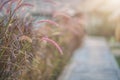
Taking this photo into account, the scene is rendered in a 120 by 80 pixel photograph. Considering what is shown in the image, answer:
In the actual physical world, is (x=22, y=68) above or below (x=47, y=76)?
above

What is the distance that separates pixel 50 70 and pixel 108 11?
16578 millimetres

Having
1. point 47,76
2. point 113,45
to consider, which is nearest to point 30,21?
point 47,76

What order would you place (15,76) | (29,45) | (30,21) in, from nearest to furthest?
1. (15,76)
2. (29,45)
3. (30,21)

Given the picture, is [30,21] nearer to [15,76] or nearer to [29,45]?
[29,45]

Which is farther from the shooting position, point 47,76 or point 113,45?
point 113,45

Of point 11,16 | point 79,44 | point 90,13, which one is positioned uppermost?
point 11,16

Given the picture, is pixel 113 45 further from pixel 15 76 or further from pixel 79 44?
pixel 15 76

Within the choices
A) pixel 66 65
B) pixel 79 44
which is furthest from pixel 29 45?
pixel 79 44

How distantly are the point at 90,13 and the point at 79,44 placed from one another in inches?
368

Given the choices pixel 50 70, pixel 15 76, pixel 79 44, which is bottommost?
pixel 79 44

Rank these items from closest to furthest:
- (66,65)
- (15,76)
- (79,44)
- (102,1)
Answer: (15,76) < (66,65) < (79,44) < (102,1)

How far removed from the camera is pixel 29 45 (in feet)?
21.7

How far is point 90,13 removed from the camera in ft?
87.4

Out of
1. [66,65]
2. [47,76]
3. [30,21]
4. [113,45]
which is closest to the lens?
[30,21]
